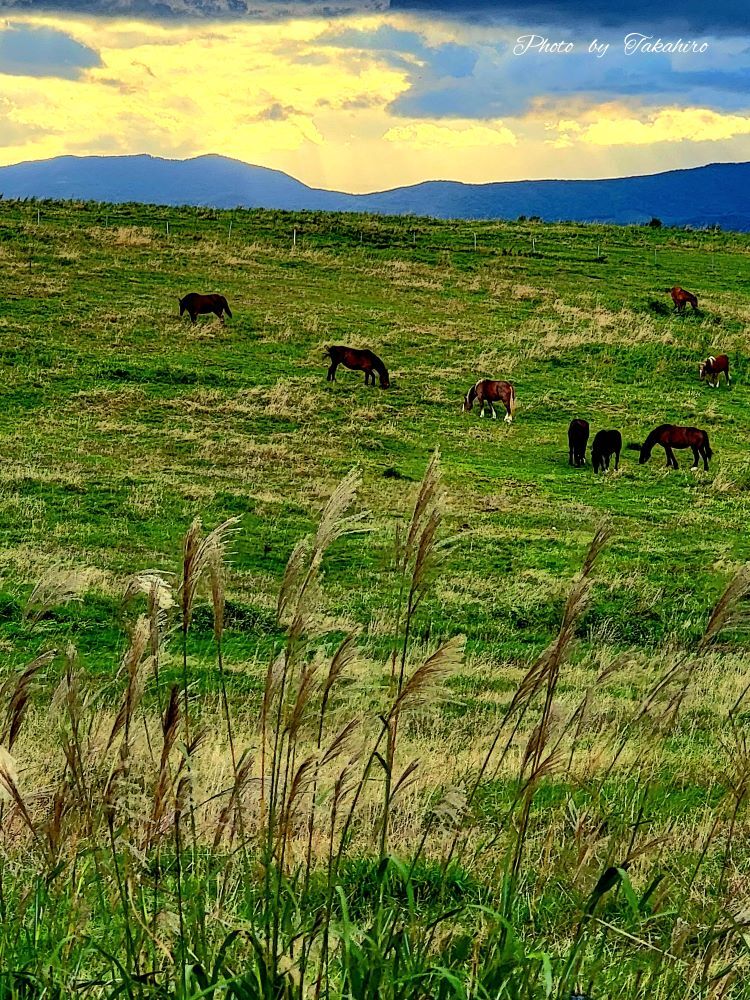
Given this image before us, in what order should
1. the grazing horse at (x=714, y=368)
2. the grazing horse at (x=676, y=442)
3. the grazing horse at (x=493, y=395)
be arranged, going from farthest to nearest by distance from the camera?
the grazing horse at (x=714, y=368)
the grazing horse at (x=493, y=395)
the grazing horse at (x=676, y=442)

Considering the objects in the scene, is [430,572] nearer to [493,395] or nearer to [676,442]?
[676,442]

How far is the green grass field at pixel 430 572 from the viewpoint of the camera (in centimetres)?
257

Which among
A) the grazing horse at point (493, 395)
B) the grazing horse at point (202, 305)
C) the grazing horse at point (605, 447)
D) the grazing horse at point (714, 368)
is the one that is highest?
the grazing horse at point (202, 305)

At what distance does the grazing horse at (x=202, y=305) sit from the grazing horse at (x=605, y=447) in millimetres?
12987

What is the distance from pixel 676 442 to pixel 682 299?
47.4ft

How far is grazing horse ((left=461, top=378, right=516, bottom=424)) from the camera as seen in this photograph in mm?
23453

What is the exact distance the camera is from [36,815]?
396 cm

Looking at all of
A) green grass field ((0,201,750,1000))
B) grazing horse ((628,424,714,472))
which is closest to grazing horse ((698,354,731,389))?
green grass field ((0,201,750,1000))

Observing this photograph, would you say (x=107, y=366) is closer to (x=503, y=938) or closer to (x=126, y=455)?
(x=126, y=455)

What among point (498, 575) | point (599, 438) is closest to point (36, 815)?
point (498, 575)

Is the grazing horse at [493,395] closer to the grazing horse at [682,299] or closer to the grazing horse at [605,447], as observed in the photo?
the grazing horse at [605,447]

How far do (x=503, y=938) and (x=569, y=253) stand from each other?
42.5 m

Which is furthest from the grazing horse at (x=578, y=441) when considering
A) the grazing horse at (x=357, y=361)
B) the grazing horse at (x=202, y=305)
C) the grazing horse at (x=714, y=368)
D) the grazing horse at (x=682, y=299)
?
the grazing horse at (x=682, y=299)

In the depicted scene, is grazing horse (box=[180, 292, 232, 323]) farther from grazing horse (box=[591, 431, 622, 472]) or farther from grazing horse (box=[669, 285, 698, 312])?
grazing horse (box=[669, 285, 698, 312])
